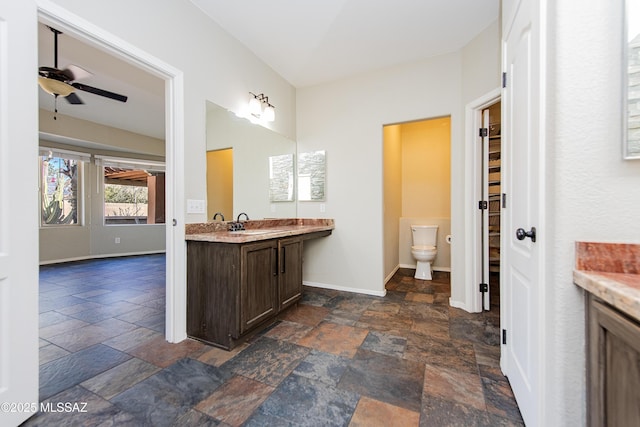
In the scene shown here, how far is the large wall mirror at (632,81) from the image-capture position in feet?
2.60

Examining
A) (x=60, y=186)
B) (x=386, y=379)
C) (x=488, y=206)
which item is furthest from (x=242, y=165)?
(x=60, y=186)

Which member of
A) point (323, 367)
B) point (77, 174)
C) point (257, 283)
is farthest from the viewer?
point (77, 174)

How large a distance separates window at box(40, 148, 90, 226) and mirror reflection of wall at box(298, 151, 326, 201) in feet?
15.9

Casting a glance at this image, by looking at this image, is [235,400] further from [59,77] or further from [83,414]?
[59,77]

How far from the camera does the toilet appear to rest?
376 cm

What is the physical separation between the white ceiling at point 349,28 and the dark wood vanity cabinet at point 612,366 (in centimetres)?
Answer: 245

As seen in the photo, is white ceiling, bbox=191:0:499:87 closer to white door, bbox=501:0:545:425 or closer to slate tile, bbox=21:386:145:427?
white door, bbox=501:0:545:425

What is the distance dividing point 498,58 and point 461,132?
2.23 feet

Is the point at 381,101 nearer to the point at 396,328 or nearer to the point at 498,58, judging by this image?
the point at 498,58

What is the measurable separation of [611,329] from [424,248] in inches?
125

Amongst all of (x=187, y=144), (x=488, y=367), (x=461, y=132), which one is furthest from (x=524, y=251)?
(x=187, y=144)

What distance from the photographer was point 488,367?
1.65m

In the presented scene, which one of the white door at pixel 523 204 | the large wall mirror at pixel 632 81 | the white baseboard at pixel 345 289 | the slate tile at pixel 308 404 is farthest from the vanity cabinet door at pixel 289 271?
the large wall mirror at pixel 632 81

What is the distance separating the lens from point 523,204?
4.05ft
